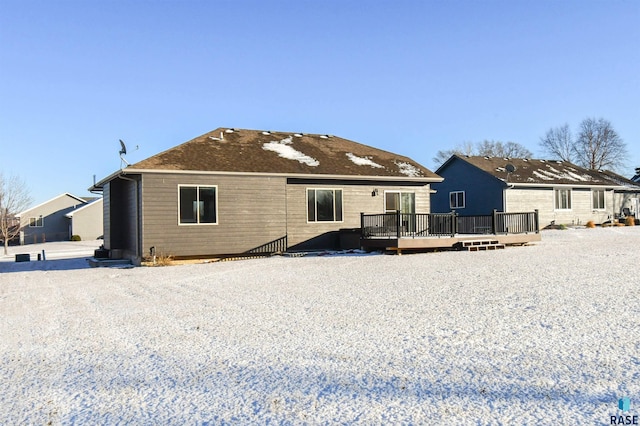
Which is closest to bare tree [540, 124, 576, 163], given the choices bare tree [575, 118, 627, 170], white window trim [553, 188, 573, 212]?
bare tree [575, 118, 627, 170]

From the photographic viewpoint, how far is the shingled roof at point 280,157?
1599cm

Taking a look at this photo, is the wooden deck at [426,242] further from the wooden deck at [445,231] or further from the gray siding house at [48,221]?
the gray siding house at [48,221]

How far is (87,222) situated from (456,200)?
3206cm

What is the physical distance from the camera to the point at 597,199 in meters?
29.4

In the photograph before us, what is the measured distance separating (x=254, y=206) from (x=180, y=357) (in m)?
11.3

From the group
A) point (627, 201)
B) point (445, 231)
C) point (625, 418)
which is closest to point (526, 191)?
point (627, 201)

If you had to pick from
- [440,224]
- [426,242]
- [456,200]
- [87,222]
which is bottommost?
[426,242]

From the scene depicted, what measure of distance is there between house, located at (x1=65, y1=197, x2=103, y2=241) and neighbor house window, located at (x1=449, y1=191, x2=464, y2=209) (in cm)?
3072

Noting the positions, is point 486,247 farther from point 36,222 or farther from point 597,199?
point 36,222

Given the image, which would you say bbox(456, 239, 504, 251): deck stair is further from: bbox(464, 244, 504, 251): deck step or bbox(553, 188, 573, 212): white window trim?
bbox(553, 188, 573, 212): white window trim

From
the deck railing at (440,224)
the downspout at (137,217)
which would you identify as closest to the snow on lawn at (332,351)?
the downspout at (137,217)

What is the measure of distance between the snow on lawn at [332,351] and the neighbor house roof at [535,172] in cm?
1752

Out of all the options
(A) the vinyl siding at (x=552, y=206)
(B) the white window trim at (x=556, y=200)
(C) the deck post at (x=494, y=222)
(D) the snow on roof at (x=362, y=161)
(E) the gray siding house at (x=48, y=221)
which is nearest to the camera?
(C) the deck post at (x=494, y=222)

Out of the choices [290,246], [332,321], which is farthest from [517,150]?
[332,321]
